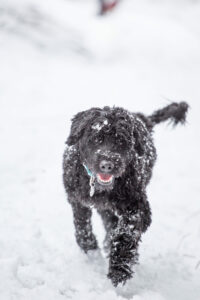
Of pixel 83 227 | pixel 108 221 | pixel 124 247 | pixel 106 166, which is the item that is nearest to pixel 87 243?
pixel 83 227

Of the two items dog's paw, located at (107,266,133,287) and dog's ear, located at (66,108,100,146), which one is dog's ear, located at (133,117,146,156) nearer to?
dog's ear, located at (66,108,100,146)

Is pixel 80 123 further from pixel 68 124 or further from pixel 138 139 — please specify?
pixel 68 124

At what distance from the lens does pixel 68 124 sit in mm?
8312

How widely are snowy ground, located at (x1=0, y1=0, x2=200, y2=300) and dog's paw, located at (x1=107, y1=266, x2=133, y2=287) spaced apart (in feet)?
0.56

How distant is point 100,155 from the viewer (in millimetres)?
3533

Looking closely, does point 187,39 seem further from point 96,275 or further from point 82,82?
point 96,275

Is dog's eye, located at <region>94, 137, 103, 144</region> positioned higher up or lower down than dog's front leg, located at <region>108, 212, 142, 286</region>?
higher up

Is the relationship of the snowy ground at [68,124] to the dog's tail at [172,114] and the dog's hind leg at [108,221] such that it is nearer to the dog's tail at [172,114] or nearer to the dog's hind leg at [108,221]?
the dog's hind leg at [108,221]

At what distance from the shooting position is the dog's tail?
16.7ft

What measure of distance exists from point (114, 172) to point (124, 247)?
93 cm

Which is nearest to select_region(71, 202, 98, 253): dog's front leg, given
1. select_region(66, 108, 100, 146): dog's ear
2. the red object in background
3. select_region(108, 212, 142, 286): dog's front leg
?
select_region(108, 212, 142, 286): dog's front leg

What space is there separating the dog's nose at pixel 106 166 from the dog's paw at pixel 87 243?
1.34 m

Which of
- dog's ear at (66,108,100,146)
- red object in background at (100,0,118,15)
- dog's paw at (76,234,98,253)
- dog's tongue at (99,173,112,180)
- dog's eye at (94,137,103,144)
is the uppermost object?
red object in background at (100,0,118,15)

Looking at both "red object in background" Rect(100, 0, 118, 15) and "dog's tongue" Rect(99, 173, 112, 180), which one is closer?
"dog's tongue" Rect(99, 173, 112, 180)
